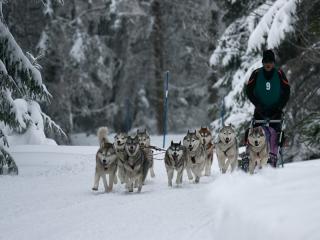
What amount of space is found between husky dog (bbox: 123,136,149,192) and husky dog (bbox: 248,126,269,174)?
1.97m

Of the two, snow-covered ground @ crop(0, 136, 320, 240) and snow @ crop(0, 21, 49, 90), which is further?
snow @ crop(0, 21, 49, 90)

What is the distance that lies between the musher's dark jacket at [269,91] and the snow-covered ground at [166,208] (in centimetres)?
110

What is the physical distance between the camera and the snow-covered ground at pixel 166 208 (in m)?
5.98

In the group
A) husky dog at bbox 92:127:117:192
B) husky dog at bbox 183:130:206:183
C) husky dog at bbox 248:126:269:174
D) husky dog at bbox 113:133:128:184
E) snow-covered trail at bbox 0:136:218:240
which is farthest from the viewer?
husky dog at bbox 183:130:206:183

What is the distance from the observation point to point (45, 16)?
27875 mm

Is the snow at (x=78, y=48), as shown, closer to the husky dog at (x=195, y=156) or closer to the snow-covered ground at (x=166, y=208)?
the snow-covered ground at (x=166, y=208)

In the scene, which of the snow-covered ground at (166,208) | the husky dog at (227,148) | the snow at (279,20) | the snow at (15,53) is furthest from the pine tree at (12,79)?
the snow at (279,20)

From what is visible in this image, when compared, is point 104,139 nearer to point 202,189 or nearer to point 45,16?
point 202,189

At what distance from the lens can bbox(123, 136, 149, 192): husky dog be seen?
11491 millimetres

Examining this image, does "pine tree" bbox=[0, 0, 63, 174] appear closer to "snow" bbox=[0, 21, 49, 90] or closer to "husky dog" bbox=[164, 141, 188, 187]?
"snow" bbox=[0, 21, 49, 90]

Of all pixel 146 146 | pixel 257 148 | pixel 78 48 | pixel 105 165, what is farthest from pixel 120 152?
pixel 78 48

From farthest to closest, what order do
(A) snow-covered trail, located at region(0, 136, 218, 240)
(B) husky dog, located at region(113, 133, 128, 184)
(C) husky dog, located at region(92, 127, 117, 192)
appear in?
1. (B) husky dog, located at region(113, 133, 128, 184)
2. (C) husky dog, located at region(92, 127, 117, 192)
3. (A) snow-covered trail, located at region(0, 136, 218, 240)

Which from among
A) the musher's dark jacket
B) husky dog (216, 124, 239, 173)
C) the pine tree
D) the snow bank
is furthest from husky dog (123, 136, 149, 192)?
the snow bank

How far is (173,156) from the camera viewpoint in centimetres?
1205
